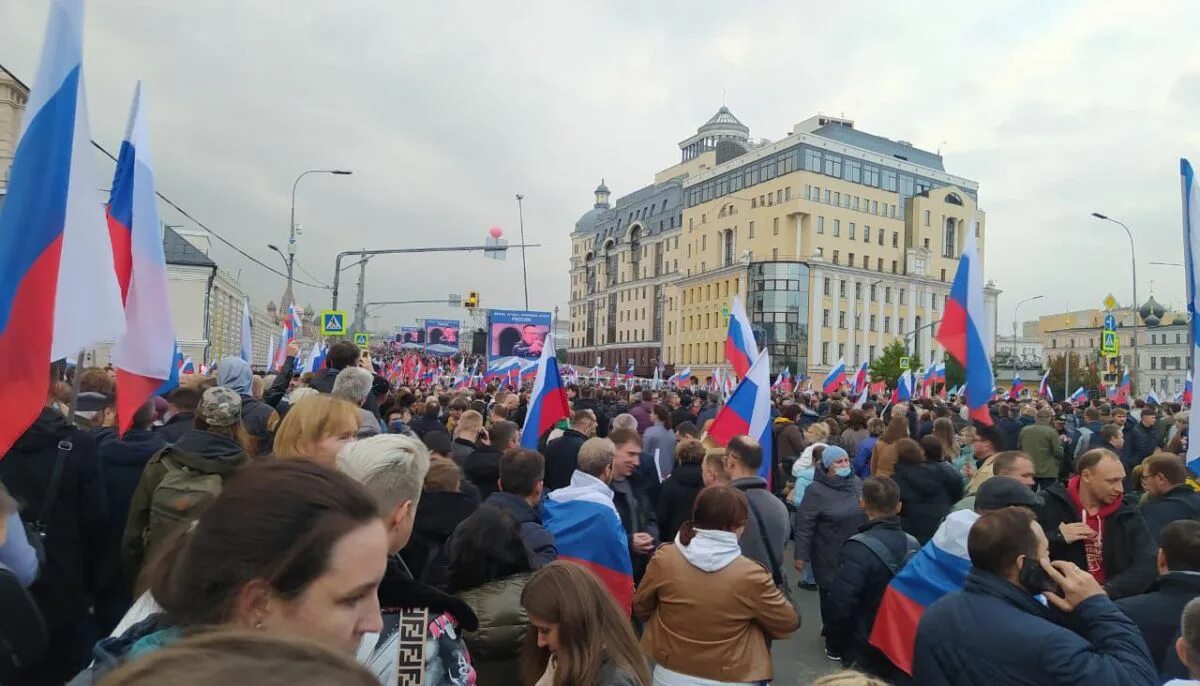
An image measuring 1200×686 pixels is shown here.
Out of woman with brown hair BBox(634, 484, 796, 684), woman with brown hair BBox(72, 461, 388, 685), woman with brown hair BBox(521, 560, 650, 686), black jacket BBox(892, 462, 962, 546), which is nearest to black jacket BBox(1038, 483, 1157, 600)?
black jacket BBox(892, 462, 962, 546)

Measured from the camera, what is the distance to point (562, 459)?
7816mm

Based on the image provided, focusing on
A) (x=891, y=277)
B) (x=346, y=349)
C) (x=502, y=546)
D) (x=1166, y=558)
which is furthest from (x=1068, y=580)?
(x=891, y=277)

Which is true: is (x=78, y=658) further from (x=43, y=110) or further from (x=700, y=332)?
(x=700, y=332)


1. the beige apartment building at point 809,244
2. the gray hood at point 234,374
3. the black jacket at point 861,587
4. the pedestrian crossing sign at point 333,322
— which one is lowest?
the black jacket at point 861,587

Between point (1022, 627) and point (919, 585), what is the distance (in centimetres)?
151

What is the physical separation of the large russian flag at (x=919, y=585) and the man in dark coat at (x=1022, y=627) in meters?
1.07

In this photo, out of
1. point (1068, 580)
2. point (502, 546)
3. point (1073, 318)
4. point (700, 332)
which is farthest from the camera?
point (1073, 318)

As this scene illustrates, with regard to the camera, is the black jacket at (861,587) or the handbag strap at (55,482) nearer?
the handbag strap at (55,482)

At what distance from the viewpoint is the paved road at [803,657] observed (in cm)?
637

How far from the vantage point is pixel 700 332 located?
80375 millimetres

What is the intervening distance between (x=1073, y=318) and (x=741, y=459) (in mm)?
135529

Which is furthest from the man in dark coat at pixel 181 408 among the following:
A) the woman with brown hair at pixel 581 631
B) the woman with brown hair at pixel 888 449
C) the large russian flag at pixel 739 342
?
the large russian flag at pixel 739 342

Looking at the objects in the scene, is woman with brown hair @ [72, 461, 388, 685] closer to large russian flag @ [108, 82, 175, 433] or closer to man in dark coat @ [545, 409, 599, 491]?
large russian flag @ [108, 82, 175, 433]

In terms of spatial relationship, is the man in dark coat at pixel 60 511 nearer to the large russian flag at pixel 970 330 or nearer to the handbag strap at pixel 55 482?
the handbag strap at pixel 55 482
